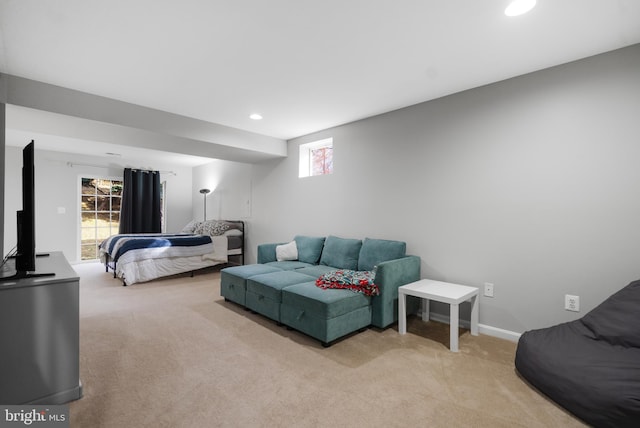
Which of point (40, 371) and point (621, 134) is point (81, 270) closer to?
point (40, 371)

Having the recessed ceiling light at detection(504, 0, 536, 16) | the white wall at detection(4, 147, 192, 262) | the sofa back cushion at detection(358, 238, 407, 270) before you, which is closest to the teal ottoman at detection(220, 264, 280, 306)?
the sofa back cushion at detection(358, 238, 407, 270)

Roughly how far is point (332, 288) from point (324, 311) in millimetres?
358

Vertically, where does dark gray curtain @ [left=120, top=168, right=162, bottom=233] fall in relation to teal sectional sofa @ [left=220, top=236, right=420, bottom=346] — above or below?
above

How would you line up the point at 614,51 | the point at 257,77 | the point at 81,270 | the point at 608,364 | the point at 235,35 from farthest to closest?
the point at 81,270
the point at 257,77
the point at 614,51
the point at 235,35
the point at 608,364

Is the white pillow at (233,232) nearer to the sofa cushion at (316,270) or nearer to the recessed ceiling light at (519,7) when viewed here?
the sofa cushion at (316,270)

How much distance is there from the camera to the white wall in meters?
5.35

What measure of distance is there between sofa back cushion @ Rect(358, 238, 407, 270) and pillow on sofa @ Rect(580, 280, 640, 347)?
156cm

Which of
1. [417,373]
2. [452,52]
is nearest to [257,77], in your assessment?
[452,52]

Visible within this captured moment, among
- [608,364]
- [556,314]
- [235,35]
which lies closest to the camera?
[608,364]

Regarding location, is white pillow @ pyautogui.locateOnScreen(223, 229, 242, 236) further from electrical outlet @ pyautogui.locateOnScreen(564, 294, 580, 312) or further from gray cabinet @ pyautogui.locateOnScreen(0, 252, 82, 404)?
electrical outlet @ pyautogui.locateOnScreen(564, 294, 580, 312)

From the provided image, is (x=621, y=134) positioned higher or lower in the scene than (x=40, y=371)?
higher

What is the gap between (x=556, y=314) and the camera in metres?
2.46

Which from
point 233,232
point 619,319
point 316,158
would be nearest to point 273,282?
point 316,158

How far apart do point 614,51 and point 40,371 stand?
4351 millimetres
